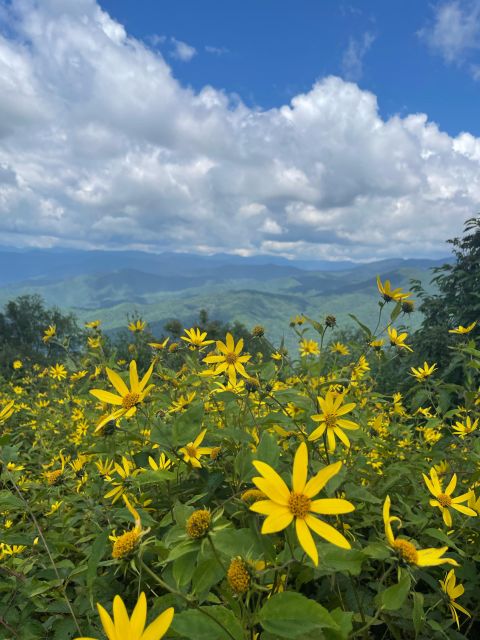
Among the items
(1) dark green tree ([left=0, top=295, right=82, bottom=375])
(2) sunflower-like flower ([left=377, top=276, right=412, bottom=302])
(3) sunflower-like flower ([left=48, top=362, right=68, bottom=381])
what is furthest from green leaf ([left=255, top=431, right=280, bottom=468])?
(1) dark green tree ([left=0, top=295, right=82, bottom=375])

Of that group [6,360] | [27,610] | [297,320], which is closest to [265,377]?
[27,610]

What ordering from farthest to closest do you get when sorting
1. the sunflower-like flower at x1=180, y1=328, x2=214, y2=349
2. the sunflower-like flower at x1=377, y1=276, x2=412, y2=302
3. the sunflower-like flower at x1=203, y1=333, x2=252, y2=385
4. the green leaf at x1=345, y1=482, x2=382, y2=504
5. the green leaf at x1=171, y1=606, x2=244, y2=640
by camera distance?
1. the sunflower-like flower at x1=180, y1=328, x2=214, y2=349
2. the sunflower-like flower at x1=377, y1=276, x2=412, y2=302
3. the sunflower-like flower at x1=203, y1=333, x2=252, y2=385
4. the green leaf at x1=345, y1=482, x2=382, y2=504
5. the green leaf at x1=171, y1=606, x2=244, y2=640

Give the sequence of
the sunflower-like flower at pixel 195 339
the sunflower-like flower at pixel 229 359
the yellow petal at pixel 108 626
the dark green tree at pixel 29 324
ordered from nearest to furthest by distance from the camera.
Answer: the yellow petal at pixel 108 626 → the sunflower-like flower at pixel 229 359 → the sunflower-like flower at pixel 195 339 → the dark green tree at pixel 29 324

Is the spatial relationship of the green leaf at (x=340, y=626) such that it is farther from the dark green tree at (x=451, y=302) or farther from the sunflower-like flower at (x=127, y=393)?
the dark green tree at (x=451, y=302)

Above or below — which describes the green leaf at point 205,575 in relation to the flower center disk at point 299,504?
below

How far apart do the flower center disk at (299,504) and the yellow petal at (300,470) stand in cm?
2

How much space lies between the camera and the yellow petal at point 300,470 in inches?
40.7

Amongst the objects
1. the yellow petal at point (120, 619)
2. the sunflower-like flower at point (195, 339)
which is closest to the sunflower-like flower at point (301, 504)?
the yellow petal at point (120, 619)

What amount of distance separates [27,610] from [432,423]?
227 centimetres

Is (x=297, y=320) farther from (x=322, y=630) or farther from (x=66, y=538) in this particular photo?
(x=322, y=630)

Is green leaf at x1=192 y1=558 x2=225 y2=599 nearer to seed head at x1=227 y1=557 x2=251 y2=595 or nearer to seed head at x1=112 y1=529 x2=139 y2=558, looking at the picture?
seed head at x1=227 y1=557 x2=251 y2=595

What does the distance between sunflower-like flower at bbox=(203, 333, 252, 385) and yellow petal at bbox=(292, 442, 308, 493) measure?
0.94m

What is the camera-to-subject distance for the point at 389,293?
2.60m

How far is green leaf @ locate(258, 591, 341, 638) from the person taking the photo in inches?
33.3
